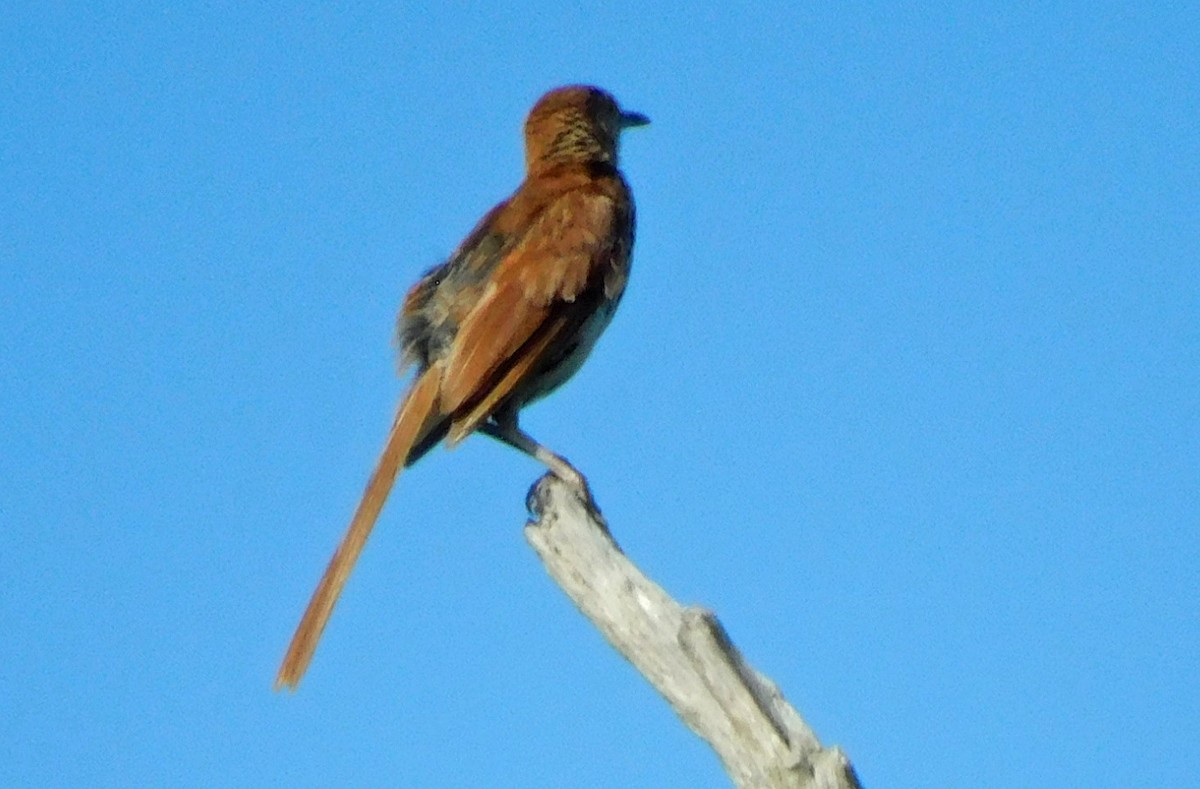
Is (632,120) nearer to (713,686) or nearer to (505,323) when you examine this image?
(505,323)

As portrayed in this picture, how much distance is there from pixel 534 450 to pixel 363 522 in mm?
916

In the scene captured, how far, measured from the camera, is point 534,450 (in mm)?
7348

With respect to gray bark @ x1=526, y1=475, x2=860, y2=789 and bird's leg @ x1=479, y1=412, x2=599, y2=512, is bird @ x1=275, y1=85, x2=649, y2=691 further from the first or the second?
gray bark @ x1=526, y1=475, x2=860, y2=789

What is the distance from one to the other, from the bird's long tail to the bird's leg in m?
0.32

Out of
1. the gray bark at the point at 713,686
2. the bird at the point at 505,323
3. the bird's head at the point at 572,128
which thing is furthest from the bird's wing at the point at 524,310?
the gray bark at the point at 713,686

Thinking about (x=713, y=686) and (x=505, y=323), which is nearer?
(x=713, y=686)

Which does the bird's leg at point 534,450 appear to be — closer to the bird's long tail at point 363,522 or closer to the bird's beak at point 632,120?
the bird's long tail at point 363,522

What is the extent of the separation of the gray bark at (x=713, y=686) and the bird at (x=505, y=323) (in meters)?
1.69

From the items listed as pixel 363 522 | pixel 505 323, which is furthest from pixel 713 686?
pixel 505 323

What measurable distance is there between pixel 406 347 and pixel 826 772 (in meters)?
3.70

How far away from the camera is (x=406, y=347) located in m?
7.64

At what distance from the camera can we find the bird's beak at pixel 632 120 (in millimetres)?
9227

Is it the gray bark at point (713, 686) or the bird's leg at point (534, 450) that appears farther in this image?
the bird's leg at point (534, 450)

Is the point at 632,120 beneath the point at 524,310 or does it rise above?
above
